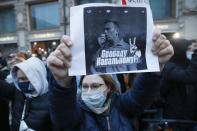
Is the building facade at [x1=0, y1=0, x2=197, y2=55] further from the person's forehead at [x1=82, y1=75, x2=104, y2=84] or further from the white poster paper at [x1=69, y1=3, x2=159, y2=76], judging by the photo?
the white poster paper at [x1=69, y1=3, x2=159, y2=76]

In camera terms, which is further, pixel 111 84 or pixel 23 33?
pixel 23 33

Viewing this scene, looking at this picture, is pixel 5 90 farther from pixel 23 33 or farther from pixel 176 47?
pixel 23 33

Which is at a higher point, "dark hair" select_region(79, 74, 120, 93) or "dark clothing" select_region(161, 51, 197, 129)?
"dark hair" select_region(79, 74, 120, 93)

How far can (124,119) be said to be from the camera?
1232mm

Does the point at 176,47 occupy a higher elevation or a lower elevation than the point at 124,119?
higher

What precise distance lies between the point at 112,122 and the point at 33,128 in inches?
32.5

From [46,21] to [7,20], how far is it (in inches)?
143

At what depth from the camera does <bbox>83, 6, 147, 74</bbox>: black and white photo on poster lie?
2.69 feet

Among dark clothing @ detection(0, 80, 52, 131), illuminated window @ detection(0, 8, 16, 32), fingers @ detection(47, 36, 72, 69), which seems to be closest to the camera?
fingers @ detection(47, 36, 72, 69)

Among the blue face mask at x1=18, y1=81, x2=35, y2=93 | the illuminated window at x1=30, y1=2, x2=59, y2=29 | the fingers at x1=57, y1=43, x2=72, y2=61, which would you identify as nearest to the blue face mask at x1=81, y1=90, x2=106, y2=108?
the fingers at x1=57, y1=43, x2=72, y2=61

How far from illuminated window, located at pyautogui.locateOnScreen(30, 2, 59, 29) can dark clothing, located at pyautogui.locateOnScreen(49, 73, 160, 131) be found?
11.3 meters

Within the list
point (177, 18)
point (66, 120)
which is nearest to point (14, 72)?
point (66, 120)

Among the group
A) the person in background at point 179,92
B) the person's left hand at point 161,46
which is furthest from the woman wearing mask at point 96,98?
the person in background at point 179,92

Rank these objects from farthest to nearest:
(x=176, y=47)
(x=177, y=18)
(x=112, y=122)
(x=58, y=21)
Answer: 1. (x=58, y=21)
2. (x=177, y=18)
3. (x=176, y=47)
4. (x=112, y=122)
